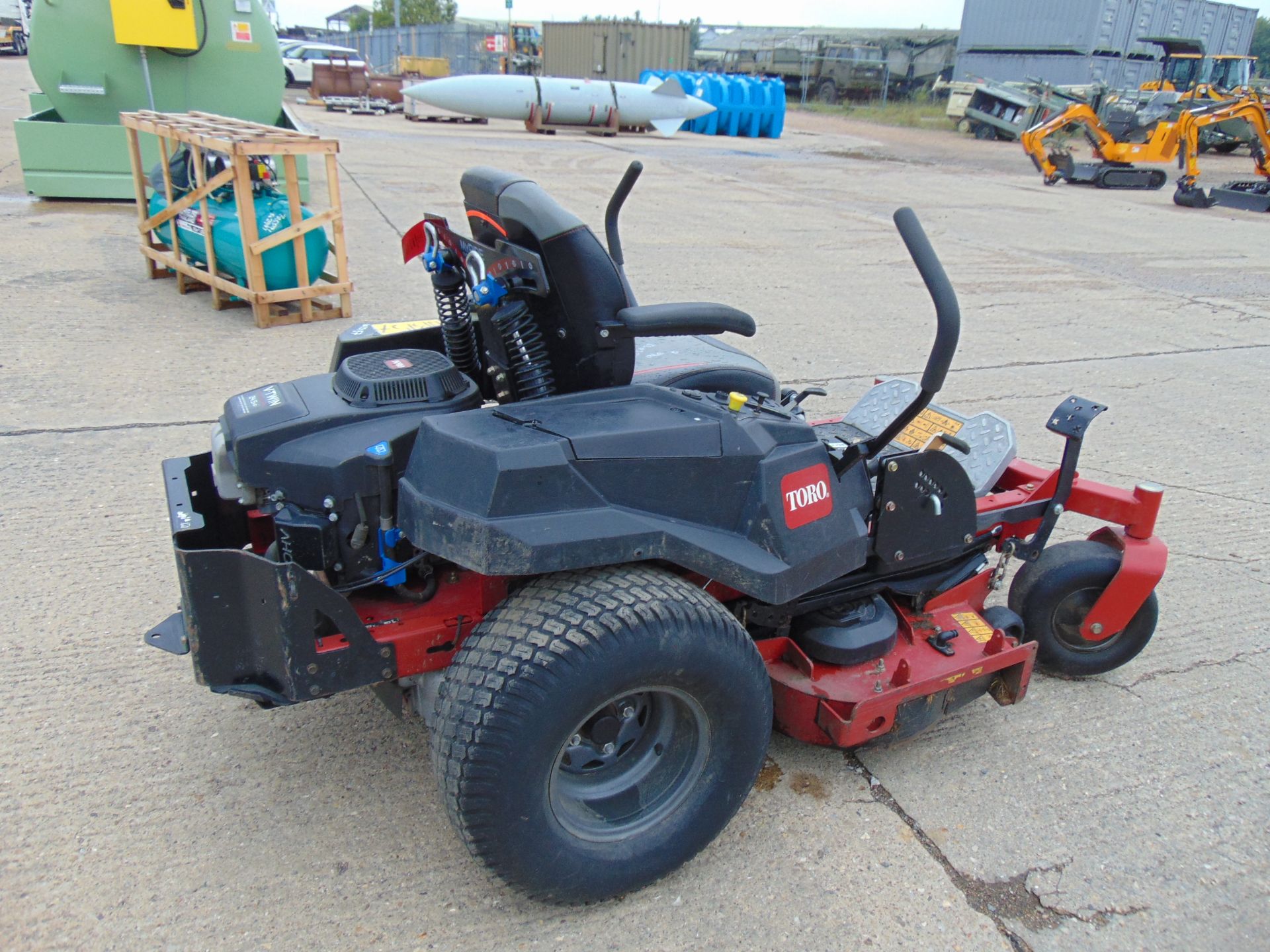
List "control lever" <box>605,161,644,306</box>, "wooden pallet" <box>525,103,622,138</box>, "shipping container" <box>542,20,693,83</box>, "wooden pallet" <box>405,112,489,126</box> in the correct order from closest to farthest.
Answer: "control lever" <box>605,161,644,306</box> < "wooden pallet" <box>525,103,622,138</box> < "wooden pallet" <box>405,112,489,126</box> < "shipping container" <box>542,20,693,83</box>

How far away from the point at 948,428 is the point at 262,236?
13.6 feet

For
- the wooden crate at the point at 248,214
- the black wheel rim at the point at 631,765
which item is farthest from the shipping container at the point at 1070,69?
the black wheel rim at the point at 631,765

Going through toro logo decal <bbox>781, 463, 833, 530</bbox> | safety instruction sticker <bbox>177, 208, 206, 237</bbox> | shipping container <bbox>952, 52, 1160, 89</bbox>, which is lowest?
safety instruction sticker <bbox>177, 208, 206, 237</bbox>

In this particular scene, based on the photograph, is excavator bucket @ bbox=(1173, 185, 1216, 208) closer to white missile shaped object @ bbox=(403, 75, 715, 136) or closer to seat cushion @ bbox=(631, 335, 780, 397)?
white missile shaped object @ bbox=(403, 75, 715, 136)

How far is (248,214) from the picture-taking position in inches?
205

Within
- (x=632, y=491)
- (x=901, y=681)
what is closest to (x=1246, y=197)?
(x=901, y=681)

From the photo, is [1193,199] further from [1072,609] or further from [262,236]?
[1072,609]

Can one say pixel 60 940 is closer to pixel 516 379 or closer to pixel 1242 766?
pixel 516 379

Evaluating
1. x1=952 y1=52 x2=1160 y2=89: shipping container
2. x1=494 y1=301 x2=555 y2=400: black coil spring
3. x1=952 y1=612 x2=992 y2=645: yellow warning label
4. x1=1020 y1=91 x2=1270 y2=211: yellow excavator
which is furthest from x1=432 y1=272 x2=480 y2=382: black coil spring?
x1=952 y1=52 x2=1160 y2=89: shipping container

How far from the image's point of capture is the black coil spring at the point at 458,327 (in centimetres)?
223

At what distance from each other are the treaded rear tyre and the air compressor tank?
4415 mm

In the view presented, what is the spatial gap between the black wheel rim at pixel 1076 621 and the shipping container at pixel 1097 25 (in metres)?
A: 29.0

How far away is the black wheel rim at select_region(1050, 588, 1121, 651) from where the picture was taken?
267cm

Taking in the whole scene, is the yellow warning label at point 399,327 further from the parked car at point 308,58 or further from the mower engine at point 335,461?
the parked car at point 308,58
